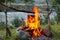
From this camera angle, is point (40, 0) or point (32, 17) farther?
point (40, 0)

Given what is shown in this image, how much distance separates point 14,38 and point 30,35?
55 centimetres

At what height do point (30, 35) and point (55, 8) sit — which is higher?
point (55, 8)

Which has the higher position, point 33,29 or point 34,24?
point 34,24

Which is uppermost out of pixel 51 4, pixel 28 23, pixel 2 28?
pixel 51 4

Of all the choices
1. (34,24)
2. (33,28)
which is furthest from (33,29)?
(34,24)

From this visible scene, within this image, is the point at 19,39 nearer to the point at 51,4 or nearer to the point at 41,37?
the point at 41,37

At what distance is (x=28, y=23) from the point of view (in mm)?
5551

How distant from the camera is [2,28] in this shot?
754 centimetres

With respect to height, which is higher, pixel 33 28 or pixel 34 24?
pixel 34 24

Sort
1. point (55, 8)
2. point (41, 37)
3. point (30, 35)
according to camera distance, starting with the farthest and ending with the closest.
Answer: point (55, 8), point (30, 35), point (41, 37)

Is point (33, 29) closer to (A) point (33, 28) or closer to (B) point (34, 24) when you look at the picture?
(A) point (33, 28)

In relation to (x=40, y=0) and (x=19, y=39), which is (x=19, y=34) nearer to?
(x=19, y=39)

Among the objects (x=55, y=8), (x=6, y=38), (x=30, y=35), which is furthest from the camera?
(x=55, y=8)

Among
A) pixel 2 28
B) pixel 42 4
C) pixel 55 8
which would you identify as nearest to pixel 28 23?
pixel 55 8
